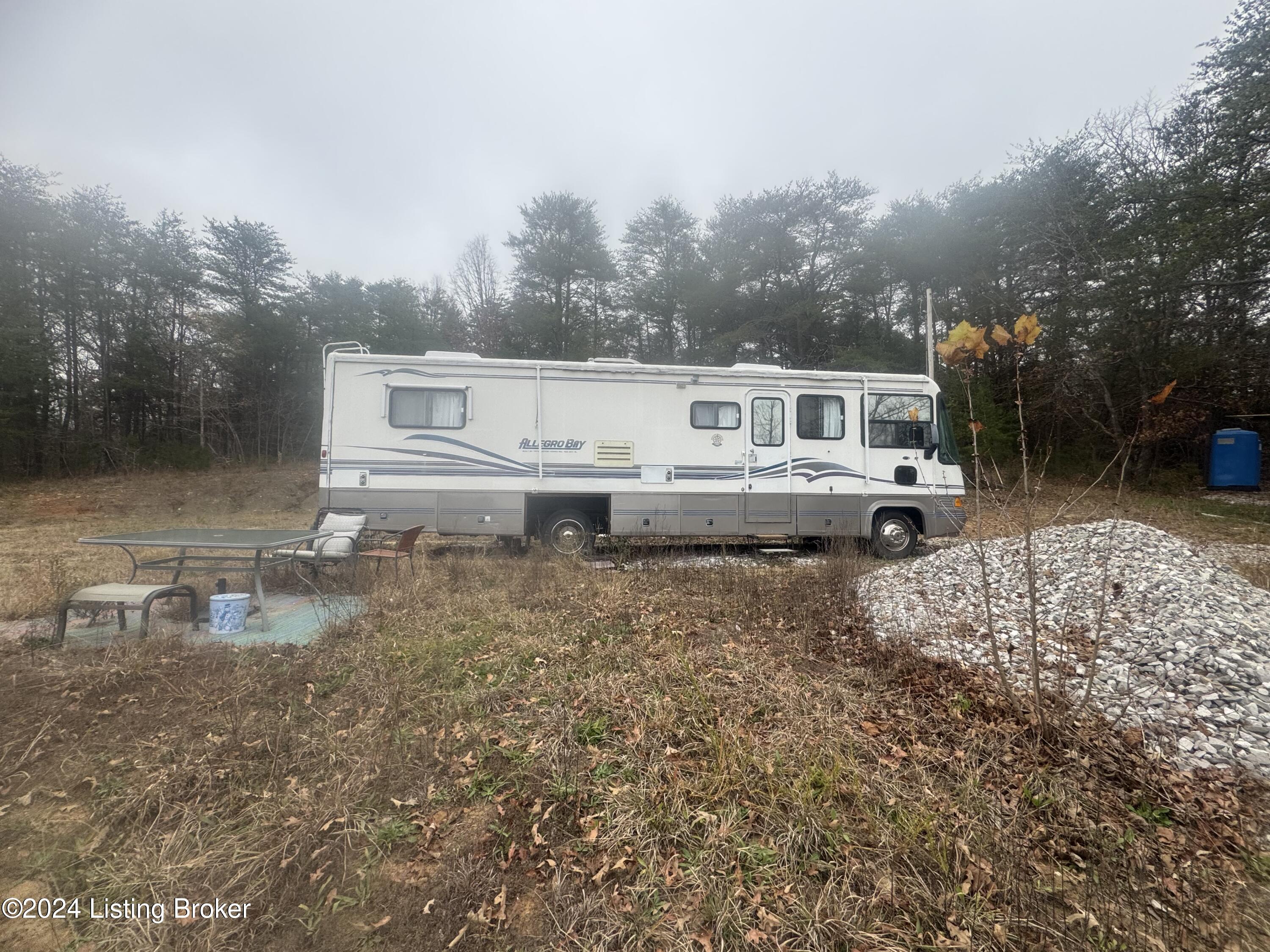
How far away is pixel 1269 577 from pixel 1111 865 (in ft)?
18.9

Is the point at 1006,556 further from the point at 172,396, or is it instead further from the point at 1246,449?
the point at 172,396

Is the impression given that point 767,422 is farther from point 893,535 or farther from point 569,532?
point 569,532

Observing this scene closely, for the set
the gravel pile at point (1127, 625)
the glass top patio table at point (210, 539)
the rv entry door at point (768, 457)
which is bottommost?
the gravel pile at point (1127, 625)

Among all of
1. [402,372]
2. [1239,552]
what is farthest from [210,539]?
[1239,552]

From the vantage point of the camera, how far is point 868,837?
2.18 meters

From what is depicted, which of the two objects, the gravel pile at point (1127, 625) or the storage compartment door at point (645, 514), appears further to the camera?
the storage compartment door at point (645, 514)

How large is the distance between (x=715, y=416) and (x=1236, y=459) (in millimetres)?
14649

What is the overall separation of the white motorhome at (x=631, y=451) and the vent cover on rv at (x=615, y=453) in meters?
0.02

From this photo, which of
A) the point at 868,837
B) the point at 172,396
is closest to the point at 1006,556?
the point at 868,837

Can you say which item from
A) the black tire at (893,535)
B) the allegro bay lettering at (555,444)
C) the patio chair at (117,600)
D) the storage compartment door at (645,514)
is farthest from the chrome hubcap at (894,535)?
the patio chair at (117,600)

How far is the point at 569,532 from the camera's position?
8.39 metres

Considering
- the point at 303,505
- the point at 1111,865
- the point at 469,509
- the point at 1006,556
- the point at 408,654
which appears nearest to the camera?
the point at 1111,865

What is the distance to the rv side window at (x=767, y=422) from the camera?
8.54 m

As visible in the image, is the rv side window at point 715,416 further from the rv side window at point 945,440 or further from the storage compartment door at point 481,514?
the rv side window at point 945,440
